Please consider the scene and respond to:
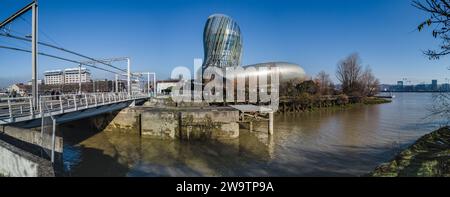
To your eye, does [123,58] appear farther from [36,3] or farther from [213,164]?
[213,164]

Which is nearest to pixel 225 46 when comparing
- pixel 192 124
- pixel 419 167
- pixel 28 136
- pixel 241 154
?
pixel 192 124

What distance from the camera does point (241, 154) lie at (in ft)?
49.5

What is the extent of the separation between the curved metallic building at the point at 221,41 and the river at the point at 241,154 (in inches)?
2565

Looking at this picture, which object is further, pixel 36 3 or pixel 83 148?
pixel 83 148

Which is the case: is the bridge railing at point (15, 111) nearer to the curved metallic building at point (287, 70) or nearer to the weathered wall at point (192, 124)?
the weathered wall at point (192, 124)

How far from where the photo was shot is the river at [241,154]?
1180 centimetres

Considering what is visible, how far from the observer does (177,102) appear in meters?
31.0

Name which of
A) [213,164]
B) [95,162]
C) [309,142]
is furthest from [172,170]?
[309,142]

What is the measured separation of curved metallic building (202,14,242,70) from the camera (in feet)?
271

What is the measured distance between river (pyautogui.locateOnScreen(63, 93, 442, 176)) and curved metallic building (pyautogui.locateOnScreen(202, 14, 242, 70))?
65142mm

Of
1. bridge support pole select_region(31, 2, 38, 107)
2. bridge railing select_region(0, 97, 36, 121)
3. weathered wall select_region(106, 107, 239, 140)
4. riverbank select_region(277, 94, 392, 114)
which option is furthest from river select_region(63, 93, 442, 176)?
riverbank select_region(277, 94, 392, 114)
